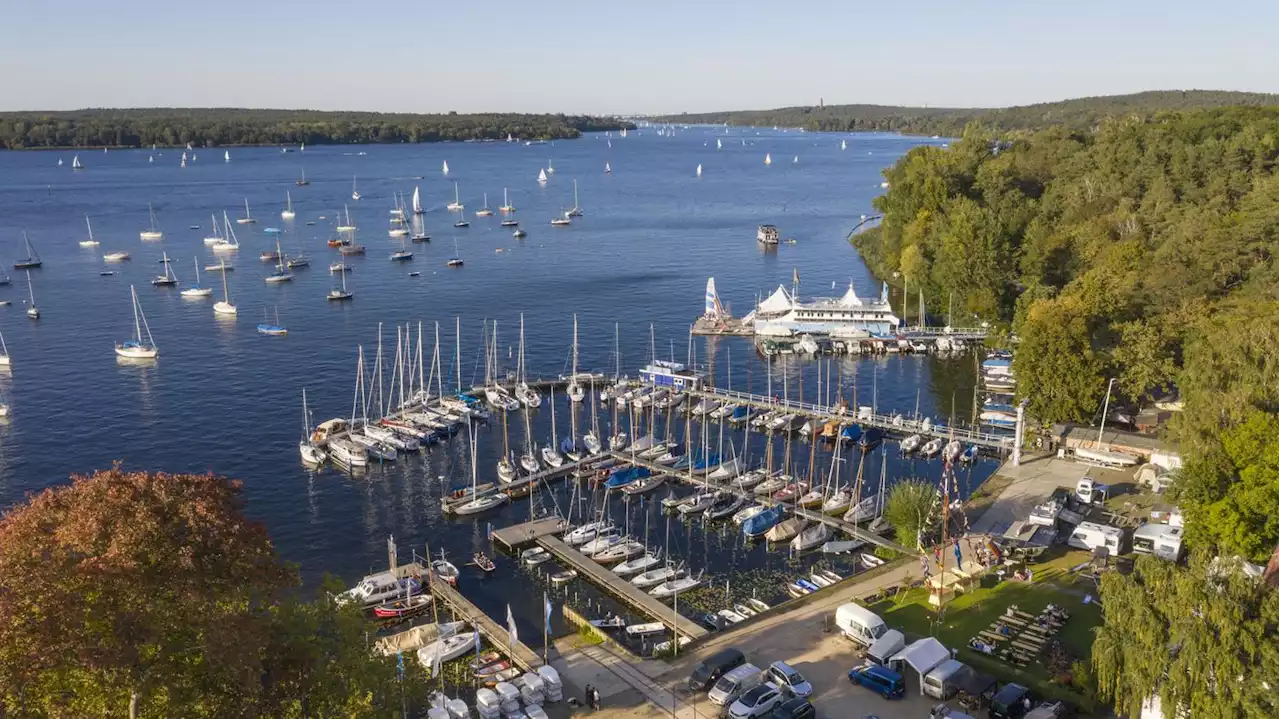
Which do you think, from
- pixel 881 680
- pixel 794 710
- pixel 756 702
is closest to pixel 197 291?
pixel 756 702

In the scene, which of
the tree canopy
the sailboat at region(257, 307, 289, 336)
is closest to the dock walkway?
the tree canopy

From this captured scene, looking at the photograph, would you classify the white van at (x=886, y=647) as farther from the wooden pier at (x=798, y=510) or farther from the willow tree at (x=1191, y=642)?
the wooden pier at (x=798, y=510)

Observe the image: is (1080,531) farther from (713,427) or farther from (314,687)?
(314,687)

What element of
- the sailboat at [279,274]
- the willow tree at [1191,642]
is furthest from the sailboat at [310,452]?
the sailboat at [279,274]

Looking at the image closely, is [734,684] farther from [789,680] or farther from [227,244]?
[227,244]

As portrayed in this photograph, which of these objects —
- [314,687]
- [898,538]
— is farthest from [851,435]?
[314,687]

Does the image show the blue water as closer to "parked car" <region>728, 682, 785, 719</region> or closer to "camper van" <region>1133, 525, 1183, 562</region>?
"parked car" <region>728, 682, 785, 719</region>
